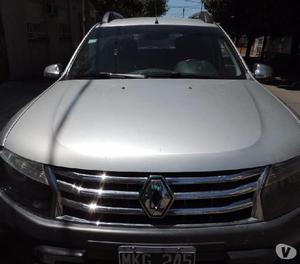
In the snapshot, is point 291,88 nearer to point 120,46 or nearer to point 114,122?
point 120,46

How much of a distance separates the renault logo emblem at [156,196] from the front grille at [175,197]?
0.09 feet

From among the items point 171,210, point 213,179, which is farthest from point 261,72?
point 171,210

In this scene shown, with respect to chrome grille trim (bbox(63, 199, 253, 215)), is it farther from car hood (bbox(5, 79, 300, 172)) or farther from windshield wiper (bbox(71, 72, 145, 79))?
windshield wiper (bbox(71, 72, 145, 79))

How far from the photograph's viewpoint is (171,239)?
2490mm

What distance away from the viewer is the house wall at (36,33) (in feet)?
53.1

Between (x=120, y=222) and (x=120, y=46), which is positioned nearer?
(x=120, y=222)

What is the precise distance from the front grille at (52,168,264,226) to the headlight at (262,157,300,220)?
0.22ft

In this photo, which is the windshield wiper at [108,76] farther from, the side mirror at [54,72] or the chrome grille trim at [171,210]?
the chrome grille trim at [171,210]

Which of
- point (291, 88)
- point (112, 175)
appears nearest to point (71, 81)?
point (112, 175)

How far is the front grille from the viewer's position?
2521mm

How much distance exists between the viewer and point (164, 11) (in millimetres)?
66812

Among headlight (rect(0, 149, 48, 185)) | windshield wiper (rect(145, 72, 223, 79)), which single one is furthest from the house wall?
headlight (rect(0, 149, 48, 185))

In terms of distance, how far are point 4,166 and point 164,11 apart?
65.8m

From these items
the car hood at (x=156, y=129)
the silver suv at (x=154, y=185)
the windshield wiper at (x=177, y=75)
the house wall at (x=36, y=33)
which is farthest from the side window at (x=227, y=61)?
the house wall at (x=36, y=33)
